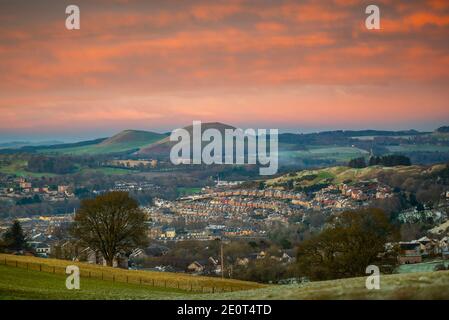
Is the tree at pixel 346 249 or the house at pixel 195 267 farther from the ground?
the tree at pixel 346 249

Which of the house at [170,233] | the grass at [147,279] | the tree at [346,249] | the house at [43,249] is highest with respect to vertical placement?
the tree at [346,249]

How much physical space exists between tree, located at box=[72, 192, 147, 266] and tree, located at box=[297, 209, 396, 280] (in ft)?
69.3

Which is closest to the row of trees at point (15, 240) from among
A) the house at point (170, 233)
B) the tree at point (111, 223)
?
the tree at point (111, 223)

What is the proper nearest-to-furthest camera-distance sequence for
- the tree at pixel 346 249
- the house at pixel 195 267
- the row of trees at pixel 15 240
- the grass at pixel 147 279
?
the grass at pixel 147 279, the tree at pixel 346 249, the row of trees at pixel 15 240, the house at pixel 195 267

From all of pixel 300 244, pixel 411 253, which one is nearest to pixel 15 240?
pixel 300 244

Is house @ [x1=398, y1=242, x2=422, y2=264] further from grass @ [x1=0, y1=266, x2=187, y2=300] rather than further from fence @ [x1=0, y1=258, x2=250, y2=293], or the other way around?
grass @ [x1=0, y1=266, x2=187, y2=300]

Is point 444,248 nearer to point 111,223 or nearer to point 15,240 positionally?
point 111,223

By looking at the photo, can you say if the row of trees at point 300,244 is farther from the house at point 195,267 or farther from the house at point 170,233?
the house at point 170,233

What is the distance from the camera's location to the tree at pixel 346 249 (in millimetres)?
66250

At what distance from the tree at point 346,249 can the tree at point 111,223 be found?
69.3 ft

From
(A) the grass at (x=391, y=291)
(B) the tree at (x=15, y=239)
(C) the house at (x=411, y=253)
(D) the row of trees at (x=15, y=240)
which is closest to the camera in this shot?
(A) the grass at (x=391, y=291)
